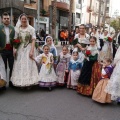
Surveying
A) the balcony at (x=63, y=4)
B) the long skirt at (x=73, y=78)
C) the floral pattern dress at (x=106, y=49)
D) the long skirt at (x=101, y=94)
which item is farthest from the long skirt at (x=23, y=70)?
the balcony at (x=63, y=4)

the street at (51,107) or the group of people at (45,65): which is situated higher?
the group of people at (45,65)

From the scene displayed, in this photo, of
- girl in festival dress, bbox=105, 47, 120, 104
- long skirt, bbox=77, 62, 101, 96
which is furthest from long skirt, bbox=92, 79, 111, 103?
long skirt, bbox=77, 62, 101, 96

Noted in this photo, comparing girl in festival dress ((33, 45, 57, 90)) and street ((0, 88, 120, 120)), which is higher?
girl in festival dress ((33, 45, 57, 90))

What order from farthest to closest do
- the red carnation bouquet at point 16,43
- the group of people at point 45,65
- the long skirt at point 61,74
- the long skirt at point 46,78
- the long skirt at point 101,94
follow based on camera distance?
1. the long skirt at point 61,74
2. the long skirt at point 46,78
3. the red carnation bouquet at point 16,43
4. the group of people at point 45,65
5. the long skirt at point 101,94

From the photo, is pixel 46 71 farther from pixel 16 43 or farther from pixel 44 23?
pixel 44 23

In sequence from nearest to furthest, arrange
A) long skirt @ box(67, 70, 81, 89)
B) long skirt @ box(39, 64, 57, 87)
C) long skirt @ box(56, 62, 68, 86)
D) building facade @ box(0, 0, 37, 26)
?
long skirt @ box(39, 64, 57, 87), long skirt @ box(67, 70, 81, 89), long skirt @ box(56, 62, 68, 86), building facade @ box(0, 0, 37, 26)

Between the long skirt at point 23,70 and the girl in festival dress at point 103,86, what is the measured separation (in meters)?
1.57

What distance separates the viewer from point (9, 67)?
229 inches

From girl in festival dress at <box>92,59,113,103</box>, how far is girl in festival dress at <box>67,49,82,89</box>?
2.80 ft

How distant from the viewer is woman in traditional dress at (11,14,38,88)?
545 centimetres

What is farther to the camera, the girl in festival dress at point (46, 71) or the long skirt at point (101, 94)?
the girl in festival dress at point (46, 71)

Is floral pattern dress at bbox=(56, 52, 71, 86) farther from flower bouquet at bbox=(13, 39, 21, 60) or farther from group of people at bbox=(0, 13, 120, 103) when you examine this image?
flower bouquet at bbox=(13, 39, 21, 60)

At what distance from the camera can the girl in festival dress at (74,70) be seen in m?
5.79

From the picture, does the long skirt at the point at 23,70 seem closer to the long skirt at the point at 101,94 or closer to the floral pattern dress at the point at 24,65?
the floral pattern dress at the point at 24,65
